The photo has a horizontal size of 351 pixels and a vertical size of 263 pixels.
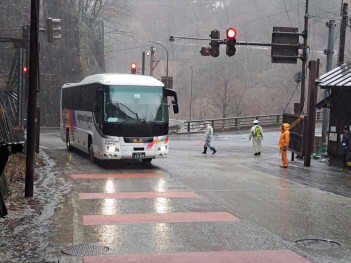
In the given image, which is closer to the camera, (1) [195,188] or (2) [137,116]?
(1) [195,188]

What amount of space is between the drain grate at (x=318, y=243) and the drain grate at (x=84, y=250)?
3162 mm

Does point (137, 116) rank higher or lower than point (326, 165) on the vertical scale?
higher

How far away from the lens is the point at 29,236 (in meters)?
7.95

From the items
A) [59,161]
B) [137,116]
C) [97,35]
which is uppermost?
[97,35]

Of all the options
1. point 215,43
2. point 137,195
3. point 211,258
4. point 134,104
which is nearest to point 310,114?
point 215,43

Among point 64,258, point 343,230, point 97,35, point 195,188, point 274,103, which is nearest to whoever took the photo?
point 64,258

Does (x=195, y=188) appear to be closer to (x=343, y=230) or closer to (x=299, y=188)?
(x=299, y=188)

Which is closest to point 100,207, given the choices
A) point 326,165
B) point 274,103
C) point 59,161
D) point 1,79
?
point 59,161

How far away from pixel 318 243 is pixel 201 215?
8.72 ft

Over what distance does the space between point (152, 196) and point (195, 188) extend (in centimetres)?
176

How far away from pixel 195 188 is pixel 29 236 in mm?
6225

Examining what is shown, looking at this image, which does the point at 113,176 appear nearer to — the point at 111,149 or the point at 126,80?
the point at 111,149

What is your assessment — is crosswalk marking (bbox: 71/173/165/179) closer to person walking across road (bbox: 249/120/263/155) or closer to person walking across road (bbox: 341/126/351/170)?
person walking across road (bbox: 341/126/351/170)

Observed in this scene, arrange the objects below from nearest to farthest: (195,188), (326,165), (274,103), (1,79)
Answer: (195,188), (326,165), (1,79), (274,103)
